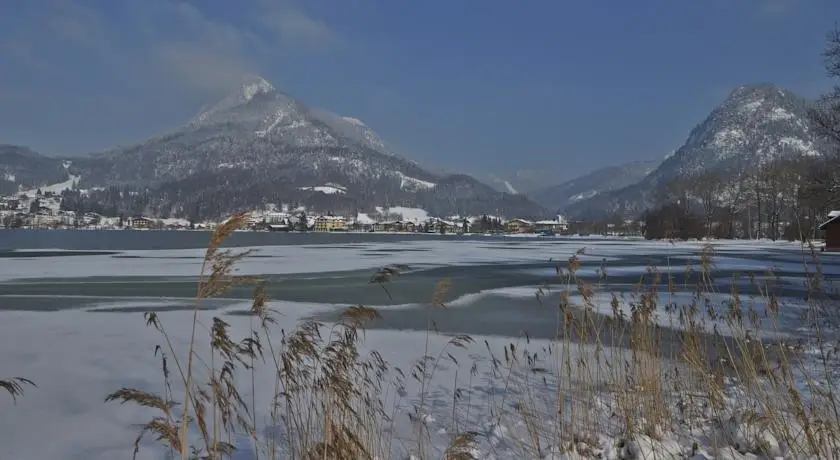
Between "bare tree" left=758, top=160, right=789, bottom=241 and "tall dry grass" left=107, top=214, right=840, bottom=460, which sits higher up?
"bare tree" left=758, top=160, right=789, bottom=241

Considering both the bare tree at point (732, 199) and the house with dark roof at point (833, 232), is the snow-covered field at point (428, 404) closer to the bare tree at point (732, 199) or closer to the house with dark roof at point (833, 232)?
the house with dark roof at point (833, 232)

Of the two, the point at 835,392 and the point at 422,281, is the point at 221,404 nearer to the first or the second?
the point at 835,392

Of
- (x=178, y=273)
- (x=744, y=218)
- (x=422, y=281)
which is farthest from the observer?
(x=744, y=218)

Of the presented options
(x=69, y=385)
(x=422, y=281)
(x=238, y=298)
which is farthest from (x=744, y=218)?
(x=69, y=385)

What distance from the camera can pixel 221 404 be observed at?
2.64 meters

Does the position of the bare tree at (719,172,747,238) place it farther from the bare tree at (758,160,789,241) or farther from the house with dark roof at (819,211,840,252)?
the house with dark roof at (819,211,840,252)

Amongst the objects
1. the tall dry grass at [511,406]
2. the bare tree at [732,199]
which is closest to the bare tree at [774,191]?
the bare tree at [732,199]

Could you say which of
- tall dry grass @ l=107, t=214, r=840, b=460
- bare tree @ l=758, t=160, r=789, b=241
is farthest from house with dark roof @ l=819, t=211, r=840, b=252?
tall dry grass @ l=107, t=214, r=840, b=460

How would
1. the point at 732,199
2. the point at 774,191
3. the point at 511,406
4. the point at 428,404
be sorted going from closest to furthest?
the point at 511,406, the point at 428,404, the point at 774,191, the point at 732,199

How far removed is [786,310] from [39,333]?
16.5 meters

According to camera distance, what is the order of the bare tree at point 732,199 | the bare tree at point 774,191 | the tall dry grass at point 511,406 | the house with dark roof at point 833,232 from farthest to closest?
the bare tree at point 732,199 < the bare tree at point 774,191 < the house with dark roof at point 833,232 < the tall dry grass at point 511,406

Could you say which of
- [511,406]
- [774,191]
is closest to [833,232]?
[774,191]

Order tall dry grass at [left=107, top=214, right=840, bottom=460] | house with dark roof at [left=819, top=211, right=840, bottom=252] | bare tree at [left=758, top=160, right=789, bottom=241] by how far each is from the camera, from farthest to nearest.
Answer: bare tree at [left=758, top=160, right=789, bottom=241], house with dark roof at [left=819, top=211, right=840, bottom=252], tall dry grass at [left=107, top=214, right=840, bottom=460]

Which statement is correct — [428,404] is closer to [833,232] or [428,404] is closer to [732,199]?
[833,232]
